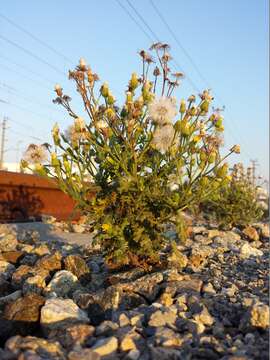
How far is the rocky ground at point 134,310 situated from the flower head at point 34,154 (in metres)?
1.01

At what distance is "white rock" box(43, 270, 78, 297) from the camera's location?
4.36 metres

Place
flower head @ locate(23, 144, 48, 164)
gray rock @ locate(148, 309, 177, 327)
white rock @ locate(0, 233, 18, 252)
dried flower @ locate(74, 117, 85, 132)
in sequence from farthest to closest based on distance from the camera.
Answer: white rock @ locate(0, 233, 18, 252)
flower head @ locate(23, 144, 48, 164)
dried flower @ locate(74, 117, 85, 132)
gray rock @ locate(148, 309, 177, 327)

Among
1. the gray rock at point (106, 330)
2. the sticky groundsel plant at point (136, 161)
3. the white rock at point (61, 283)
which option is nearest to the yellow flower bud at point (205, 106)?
the sticky groundsel plant at point (136, 161)

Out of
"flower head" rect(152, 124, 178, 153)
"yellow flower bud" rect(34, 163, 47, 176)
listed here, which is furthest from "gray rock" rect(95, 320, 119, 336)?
"yellow flower bud" rect(34, 163, 47, 176)

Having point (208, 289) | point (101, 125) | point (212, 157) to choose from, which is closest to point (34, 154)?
point (101, 125)

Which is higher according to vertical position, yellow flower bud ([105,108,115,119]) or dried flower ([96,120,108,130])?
yellow flower bud ([105,108,115,119])

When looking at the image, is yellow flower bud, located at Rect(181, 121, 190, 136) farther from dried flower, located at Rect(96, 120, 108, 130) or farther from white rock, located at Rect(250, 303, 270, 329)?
white rock, located at Rect(250, 303, 270, 329)

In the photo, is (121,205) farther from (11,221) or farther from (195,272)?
(11,221)

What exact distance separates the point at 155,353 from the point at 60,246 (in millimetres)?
4187

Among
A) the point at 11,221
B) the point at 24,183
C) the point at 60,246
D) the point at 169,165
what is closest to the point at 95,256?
the point at 60,246

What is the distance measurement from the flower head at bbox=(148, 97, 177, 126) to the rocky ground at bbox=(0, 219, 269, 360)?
1326mm

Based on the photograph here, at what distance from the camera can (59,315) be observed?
337 centimetres

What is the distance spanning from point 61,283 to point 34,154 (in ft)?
3.96

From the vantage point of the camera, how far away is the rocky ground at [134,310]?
2764mm
